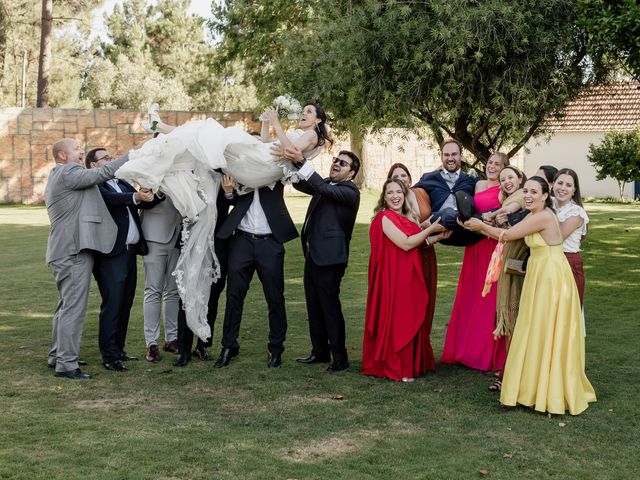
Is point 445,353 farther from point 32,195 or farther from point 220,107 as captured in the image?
point 220,107

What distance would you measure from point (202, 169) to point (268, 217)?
2.30ft

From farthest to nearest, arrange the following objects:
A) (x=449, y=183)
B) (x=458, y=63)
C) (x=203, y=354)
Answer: (x=458, y=63) → (x=203, y=354) → (x=449, y=183)

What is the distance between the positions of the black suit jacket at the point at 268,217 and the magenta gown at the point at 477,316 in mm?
1610

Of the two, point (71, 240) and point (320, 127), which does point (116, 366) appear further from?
point (320, 127)

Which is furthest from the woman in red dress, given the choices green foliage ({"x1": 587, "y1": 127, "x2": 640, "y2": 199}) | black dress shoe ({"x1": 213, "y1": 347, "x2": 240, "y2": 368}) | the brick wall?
the brick wall

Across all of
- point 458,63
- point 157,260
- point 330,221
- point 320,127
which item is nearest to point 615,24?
point 458,63

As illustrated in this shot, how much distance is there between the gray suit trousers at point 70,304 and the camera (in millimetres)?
7340

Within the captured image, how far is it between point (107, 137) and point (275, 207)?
21885mm

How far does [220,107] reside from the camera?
4500 cm

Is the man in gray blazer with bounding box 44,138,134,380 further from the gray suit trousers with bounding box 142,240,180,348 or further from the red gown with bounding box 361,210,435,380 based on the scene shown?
the red gown with bounding box 361,210,435,380

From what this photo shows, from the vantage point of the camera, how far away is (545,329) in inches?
251

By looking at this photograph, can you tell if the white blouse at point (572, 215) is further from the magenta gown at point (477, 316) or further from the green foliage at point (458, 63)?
the green foliage at point (458, 63)

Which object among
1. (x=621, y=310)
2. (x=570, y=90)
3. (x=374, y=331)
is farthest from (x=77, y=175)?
(x=570, y=90)

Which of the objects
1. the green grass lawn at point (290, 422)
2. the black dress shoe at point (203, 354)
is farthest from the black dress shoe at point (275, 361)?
the black dress shoe at point (203, 354)
